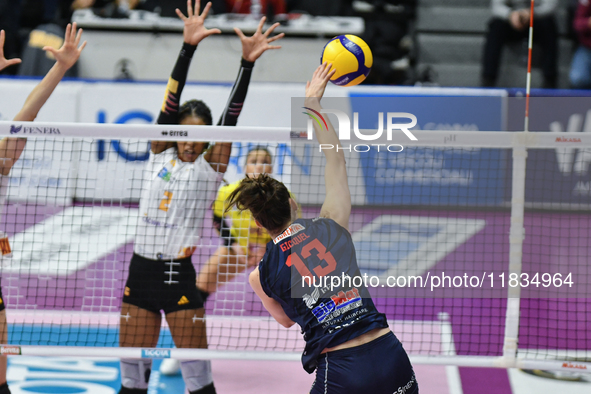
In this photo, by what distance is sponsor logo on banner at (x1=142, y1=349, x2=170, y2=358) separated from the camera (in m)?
4.39

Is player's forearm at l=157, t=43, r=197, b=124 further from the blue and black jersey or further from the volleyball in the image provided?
the blue and black jersey

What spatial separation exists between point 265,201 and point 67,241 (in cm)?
640

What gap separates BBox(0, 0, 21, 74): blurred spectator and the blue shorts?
1124 cm

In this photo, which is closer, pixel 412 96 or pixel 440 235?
pixel 440 235

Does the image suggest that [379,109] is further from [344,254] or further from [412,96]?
[344,254]

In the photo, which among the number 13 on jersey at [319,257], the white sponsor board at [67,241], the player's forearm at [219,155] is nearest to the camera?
the number 13 on jersey at [319,257]

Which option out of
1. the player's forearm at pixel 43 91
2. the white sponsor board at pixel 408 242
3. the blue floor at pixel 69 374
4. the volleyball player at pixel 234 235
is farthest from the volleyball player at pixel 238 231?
the white sponsor board at pixel 408 242

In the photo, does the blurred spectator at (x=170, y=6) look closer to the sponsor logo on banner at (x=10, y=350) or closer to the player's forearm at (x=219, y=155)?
the player's forearm at (x=219, y=155)

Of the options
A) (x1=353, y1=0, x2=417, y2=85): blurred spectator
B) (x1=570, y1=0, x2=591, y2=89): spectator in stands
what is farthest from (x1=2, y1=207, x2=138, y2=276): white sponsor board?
(x1=570, y1=0, x2=591, y2=89): spectator in stands

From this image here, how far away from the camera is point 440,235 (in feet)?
31.1

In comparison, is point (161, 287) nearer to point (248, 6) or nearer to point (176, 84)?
point (176, 84)

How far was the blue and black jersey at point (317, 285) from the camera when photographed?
343cm

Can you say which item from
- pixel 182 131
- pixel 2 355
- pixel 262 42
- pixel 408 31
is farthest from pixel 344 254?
pixel 408 31

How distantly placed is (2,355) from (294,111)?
670 centimetres
